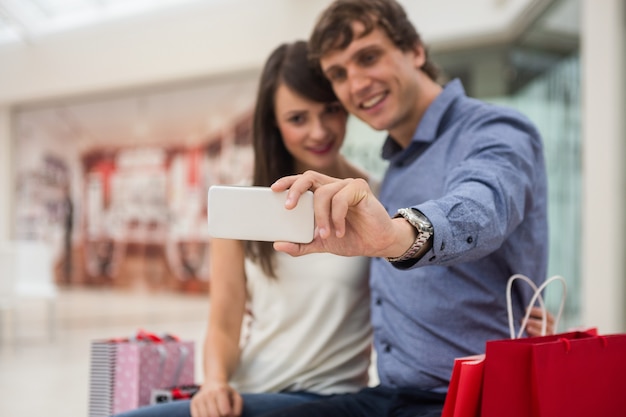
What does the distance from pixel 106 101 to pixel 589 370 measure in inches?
444

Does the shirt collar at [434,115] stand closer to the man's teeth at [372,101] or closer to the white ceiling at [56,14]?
the man's teeth at [372,101]

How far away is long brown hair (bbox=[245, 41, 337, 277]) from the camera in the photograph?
1870 mm

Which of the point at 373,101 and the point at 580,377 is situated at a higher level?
the point at 373,101

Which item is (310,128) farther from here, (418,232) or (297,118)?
(418,232)

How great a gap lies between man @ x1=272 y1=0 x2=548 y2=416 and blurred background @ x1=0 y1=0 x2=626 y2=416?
0.86ft

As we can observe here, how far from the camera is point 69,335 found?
23.1 feet

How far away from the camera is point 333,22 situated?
173cm

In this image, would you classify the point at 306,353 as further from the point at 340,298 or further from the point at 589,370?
the point at 589,370

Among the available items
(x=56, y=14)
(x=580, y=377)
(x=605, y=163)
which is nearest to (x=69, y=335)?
(x=605, y=163)

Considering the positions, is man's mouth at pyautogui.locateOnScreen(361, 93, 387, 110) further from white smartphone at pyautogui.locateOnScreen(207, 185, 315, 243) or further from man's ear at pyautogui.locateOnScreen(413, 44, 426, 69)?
white smartphone at pyautogui.locateOnScreen(207, 185, 315, 243)

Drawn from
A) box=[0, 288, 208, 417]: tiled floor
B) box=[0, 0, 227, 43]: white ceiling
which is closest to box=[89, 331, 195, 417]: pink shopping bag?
box=[0, 288, 208, 417]: tiled floor

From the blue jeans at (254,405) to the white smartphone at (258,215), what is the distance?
78cm

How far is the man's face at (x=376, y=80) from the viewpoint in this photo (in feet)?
5.70

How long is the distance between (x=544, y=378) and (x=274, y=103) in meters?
1.10
